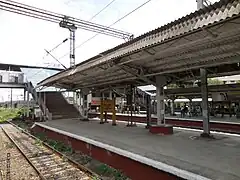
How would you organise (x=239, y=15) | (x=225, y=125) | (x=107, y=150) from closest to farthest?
1. (x=239, y=15)
2. (x=107, y=150)
3. (x=225, y=125)

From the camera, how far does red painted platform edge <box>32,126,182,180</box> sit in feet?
17.5

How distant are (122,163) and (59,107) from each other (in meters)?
21.0

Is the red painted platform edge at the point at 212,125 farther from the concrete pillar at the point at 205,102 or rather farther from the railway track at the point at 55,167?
the railway track at the point at 55,167

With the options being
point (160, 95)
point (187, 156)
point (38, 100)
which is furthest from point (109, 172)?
point (38, 100)

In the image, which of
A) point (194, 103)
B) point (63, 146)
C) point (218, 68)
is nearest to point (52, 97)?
point (194, 103)

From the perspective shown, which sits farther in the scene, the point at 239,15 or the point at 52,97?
the point at 52,97

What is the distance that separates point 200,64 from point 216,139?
2807 mm

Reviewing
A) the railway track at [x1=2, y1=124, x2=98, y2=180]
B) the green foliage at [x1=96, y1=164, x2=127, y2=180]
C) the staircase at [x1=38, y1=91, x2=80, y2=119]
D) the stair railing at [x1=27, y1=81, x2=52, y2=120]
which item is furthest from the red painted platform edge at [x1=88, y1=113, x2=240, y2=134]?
the railway track at [x1=2, y1=124, x2=98, y2=180]

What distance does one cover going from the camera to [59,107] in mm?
26469

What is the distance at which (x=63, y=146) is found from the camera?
1096cm

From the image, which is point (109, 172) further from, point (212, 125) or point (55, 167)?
point (212, 125)

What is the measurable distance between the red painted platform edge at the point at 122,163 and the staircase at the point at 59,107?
13372 millimetres

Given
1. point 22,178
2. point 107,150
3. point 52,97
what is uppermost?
point 52,97

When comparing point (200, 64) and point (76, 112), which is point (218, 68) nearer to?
point (200, 64)
